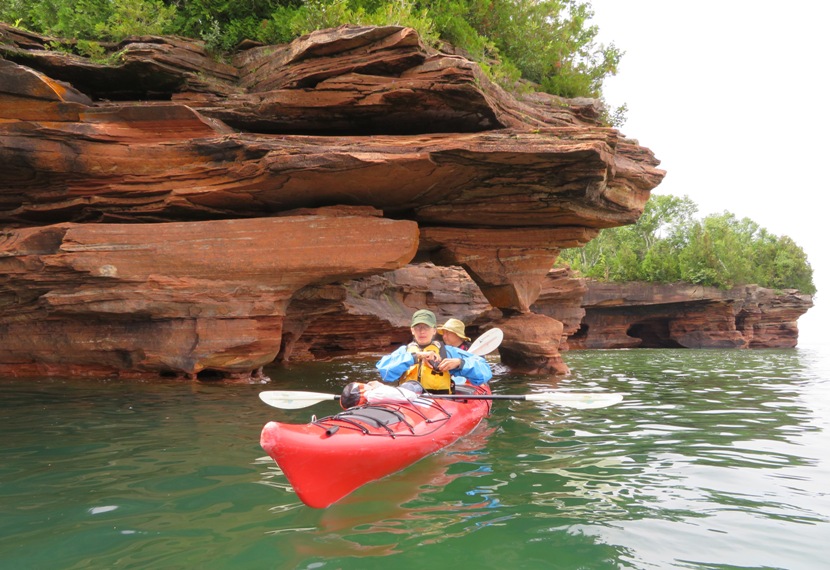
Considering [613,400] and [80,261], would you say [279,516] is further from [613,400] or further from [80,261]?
[80,261]

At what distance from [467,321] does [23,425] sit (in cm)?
1518

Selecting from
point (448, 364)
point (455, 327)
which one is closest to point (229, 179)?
point (455, 327)

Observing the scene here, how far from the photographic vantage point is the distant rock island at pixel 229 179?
951 centimetres

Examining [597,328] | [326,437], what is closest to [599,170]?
[326,437]

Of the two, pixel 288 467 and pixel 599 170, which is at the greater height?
pixel 599 170

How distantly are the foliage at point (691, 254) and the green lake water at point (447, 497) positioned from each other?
26.8 m

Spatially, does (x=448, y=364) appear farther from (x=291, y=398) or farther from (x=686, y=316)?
(x=686, y=316)

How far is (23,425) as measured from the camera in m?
6.88

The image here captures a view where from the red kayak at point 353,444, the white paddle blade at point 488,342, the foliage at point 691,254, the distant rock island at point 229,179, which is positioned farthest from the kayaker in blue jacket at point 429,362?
the foliage at point 691,254

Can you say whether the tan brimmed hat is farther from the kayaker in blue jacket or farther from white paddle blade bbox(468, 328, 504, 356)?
white paddle blade bbox(468, 328, 504, 356)

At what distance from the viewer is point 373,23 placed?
10656 mm

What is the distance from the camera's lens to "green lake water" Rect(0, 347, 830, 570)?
3307mm

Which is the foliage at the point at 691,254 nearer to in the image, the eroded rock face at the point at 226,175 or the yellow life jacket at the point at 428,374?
the eroded rock face at the point at 226,175

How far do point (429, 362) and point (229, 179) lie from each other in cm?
559
